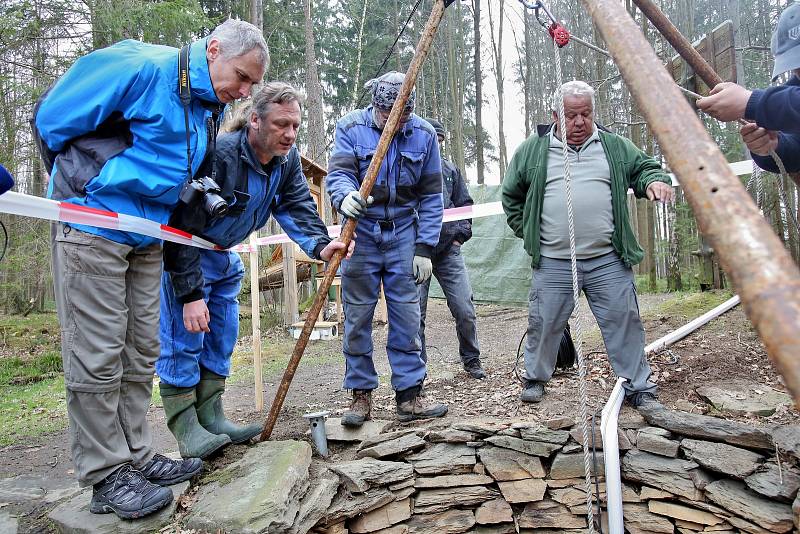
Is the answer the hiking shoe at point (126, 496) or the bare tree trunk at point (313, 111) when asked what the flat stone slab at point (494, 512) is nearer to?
the hiking shoe at point (126, 496)

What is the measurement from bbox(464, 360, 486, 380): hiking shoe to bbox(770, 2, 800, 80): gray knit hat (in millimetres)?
2746

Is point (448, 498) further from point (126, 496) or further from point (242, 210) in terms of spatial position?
point (242, 210)

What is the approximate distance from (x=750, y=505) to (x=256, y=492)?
2.35m

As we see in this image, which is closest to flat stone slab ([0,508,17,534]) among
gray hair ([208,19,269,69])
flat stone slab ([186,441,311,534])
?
flat stone slab ([186,441,311,534])

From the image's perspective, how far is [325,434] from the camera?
3.09 meters

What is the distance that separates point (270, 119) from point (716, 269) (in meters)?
4.82

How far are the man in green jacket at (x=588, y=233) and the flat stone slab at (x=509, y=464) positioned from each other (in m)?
0.51

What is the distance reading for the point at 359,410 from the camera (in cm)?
315

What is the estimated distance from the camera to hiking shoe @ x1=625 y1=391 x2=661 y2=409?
9.73 feet

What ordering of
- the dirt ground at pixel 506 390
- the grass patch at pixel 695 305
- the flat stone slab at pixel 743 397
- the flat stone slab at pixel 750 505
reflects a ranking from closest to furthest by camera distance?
1. the flat stone slab at pixel 750 505
2. the flat stone slab at pixel 743 397
3. the dirt ground at pixel 506 390
4. the grass patch at pixel 695 305

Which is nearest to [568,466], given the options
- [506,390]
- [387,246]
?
[506,390]

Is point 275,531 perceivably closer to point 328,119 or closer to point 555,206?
point 555,206

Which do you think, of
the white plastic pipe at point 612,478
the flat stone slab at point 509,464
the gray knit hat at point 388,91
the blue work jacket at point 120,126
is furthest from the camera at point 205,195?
the white plastic pipe at point 612,478

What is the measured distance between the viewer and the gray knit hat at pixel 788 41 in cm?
213
